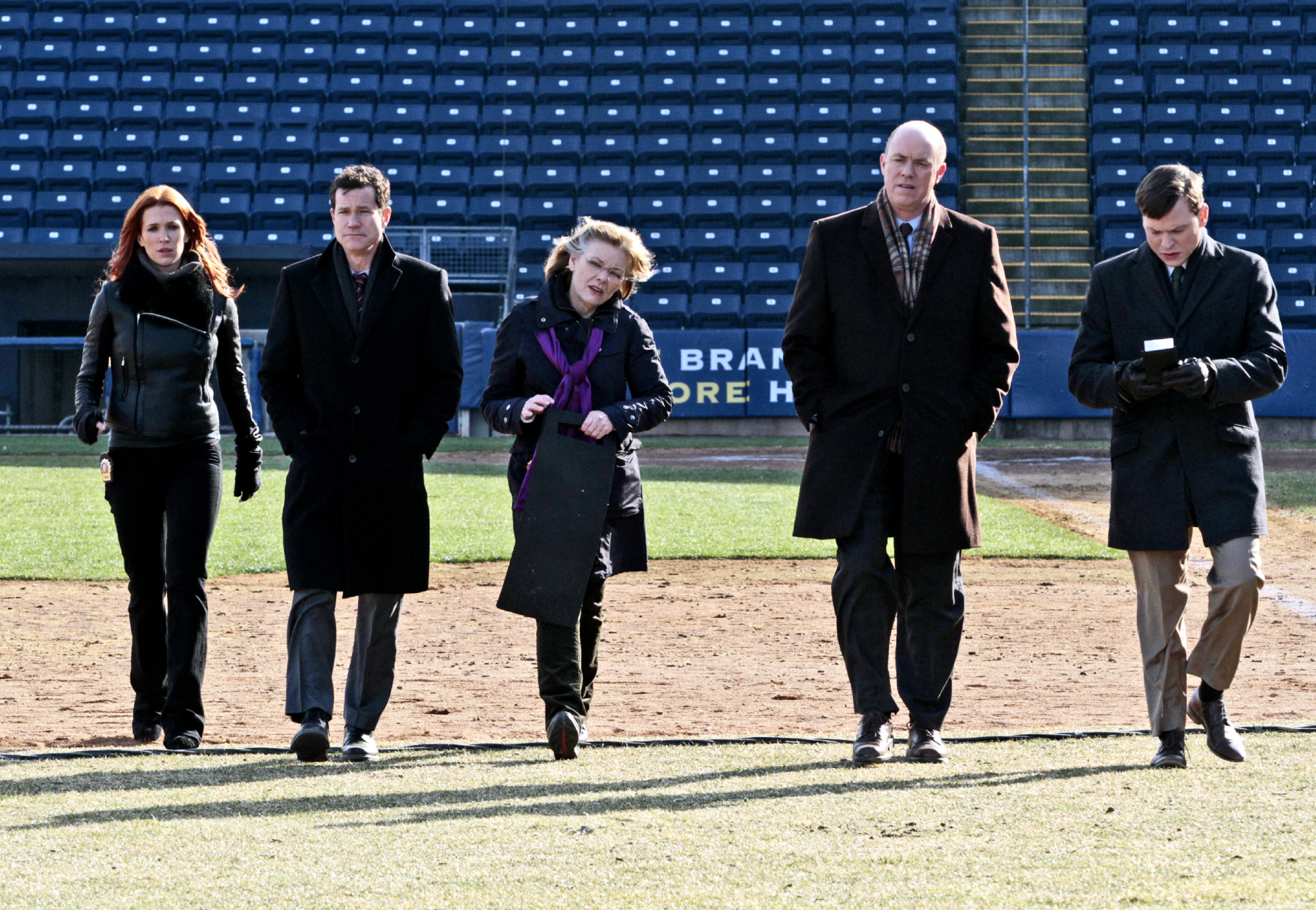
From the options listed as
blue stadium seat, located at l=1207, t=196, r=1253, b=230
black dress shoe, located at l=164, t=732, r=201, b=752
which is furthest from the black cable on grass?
blue stadium seat, located at l=1207, t=196, r=1253, b=230

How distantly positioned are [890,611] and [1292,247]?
22.1 meters

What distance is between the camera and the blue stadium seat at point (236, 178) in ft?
84.0

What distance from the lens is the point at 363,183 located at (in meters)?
4.98

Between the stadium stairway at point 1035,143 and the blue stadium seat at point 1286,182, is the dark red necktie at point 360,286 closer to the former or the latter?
the stadium stairway at point 1035,143

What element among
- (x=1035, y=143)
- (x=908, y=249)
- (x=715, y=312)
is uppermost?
(x=1035, y=143)

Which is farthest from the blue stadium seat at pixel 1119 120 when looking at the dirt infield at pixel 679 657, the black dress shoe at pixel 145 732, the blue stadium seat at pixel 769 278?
the black dress shoe at pixel 145 732

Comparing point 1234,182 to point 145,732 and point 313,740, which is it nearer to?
point 145,732

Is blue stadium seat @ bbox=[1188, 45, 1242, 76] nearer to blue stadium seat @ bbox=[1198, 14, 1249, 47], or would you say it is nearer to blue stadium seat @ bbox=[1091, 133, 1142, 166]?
blue stadium seat @ bbox=[1198, 14, 1249, 47]

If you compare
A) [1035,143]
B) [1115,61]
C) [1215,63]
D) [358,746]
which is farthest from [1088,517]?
[1215,63]

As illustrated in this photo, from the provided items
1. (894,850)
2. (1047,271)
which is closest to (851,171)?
(1047,271)

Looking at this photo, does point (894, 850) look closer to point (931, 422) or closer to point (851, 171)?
point (931, 422)

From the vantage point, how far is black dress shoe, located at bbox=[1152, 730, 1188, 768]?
457 cm

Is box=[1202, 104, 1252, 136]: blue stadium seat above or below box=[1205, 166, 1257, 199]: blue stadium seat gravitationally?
above

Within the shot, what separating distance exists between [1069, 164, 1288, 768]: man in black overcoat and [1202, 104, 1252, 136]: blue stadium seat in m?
23.1
